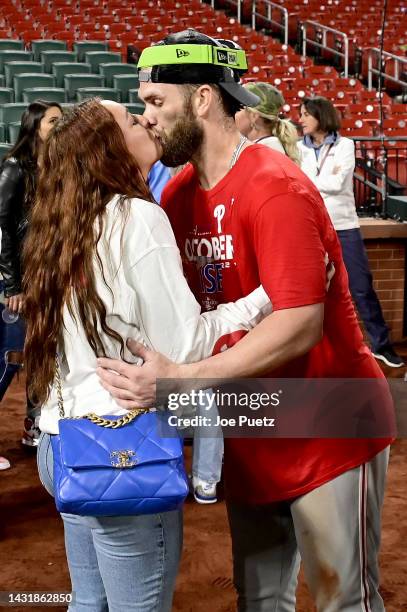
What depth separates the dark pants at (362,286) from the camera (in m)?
5.68

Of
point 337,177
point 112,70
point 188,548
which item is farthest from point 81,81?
point 188,548

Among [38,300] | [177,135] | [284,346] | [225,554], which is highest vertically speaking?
[177,135]

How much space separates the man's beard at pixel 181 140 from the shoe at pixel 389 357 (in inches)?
162

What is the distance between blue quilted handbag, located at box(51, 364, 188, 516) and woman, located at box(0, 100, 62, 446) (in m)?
2.26

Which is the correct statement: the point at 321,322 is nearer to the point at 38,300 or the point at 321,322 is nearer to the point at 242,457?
the point at 242,457

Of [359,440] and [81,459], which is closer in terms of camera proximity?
[81,459]

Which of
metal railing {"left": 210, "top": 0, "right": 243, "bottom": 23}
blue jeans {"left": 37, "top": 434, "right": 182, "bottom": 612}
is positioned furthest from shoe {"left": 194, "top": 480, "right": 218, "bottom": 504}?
metal railing {"left": 210, "top": 0, "right": 243, "bottom": 23}

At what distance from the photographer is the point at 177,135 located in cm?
197

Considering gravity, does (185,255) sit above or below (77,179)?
below

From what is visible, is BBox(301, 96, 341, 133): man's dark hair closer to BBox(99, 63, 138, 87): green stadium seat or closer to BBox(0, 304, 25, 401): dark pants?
BBox(0, 304, 25, 401): dark pants

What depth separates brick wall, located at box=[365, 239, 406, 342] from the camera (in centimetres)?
646

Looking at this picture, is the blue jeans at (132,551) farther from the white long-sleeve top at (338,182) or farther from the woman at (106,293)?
the white long-sleeve top at (338,182)

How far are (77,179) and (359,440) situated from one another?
34.3 inches

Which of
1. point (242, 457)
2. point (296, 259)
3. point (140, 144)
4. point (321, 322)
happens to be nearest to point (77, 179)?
point (140, 144)
